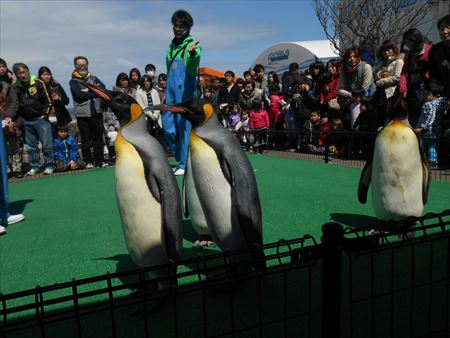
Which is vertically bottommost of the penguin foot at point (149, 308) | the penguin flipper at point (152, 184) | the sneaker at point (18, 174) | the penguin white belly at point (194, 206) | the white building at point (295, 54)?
the penguin foot at point (149, 308)

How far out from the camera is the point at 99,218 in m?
4.22

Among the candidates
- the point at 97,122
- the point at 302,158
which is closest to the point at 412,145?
the point at 302,158

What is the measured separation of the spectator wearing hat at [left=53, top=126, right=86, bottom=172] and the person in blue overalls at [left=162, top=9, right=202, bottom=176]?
3326mm

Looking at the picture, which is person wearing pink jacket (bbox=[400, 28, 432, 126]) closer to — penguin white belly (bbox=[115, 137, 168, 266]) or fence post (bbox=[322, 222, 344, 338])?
penguin white belly (bbox=[115, 137, 168, 266])

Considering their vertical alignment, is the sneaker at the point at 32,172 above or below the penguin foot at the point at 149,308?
above

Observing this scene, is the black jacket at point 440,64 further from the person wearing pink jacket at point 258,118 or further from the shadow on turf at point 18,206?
the shadow on turf at point 18,206

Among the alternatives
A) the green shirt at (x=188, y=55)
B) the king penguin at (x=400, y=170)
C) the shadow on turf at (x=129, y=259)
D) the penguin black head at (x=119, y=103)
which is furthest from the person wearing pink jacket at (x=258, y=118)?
the penguin black head at (x=119, y=103)

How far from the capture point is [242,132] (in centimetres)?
955

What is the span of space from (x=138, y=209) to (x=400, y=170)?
185 centimetres

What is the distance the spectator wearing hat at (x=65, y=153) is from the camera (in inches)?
315

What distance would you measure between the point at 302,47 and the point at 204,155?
2309 centimetres

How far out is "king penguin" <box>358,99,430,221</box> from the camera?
2887mm

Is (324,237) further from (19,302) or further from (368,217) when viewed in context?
(368,217)

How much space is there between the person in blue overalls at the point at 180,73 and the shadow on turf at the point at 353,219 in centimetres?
179
